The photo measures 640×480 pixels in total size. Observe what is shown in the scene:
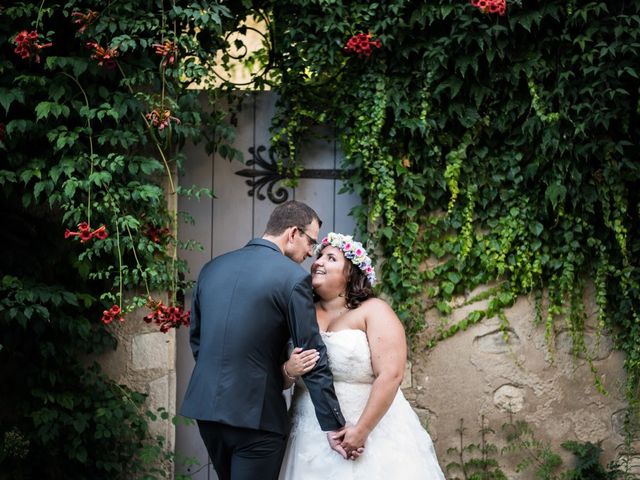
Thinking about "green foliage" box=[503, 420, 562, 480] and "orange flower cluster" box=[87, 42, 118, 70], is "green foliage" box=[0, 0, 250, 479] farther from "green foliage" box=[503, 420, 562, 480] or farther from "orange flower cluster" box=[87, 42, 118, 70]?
"green foliage" box=[503, 420, 562, 480]

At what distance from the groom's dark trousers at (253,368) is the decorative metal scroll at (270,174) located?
5.01 ft

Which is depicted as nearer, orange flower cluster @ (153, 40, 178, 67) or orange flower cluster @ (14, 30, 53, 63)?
orange flower cluster @ (14, 30, 53, 63)

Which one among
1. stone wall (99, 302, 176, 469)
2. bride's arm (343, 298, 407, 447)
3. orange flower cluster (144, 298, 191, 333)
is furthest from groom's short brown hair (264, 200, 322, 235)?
stone wall (99, 302, 176, 469)

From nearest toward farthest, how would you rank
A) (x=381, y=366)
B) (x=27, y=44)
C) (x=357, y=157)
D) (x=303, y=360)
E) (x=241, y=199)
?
(x=303, y=360)
(x=381, y=366)
(x=27, y=44)
(x=357, y=157)
(x=241, y=199)

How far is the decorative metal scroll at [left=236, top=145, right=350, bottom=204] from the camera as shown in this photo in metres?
4.82

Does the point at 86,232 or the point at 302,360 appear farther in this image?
the point at 86,232

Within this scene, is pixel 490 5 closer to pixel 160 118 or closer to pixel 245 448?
pixel 160 118

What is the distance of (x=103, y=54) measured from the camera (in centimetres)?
398

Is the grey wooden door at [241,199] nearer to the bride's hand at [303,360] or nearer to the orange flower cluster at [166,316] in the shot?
the orange flower cluster at [166,316]

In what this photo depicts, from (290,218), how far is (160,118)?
1.06 m

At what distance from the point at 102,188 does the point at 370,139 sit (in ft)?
4.49

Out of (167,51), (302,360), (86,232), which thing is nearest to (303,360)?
(302,360)

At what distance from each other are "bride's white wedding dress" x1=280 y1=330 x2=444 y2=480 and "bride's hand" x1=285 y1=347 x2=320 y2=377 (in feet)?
0.94

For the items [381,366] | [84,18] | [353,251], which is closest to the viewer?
[381,366]
